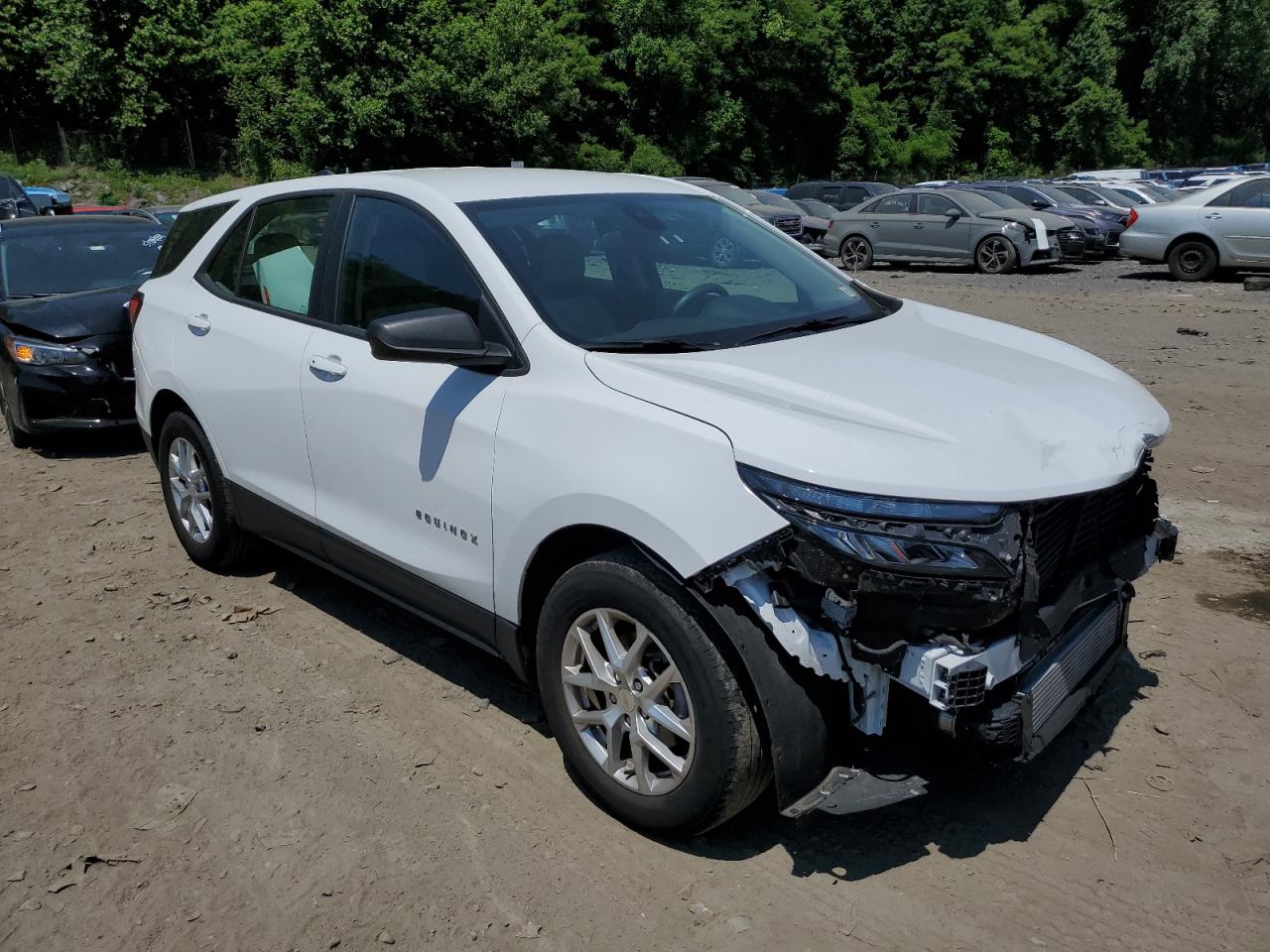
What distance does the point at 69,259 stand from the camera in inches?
337

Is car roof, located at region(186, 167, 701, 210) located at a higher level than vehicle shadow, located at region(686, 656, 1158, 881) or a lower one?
higher

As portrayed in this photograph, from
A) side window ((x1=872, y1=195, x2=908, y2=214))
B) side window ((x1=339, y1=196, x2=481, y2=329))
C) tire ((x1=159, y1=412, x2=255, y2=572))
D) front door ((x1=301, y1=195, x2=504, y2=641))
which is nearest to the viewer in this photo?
front door ((x1=301, y1=195, x2=504, y2=641))

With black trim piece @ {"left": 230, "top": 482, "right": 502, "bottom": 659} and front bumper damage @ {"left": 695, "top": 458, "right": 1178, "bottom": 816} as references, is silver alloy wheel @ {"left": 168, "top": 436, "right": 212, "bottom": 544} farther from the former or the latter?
front bumper damage @ {"left": 695, "top": 458, "right": 1178, "bottom": 816}

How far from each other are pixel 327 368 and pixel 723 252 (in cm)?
157

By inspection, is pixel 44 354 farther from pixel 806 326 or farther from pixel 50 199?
pixel 50 199

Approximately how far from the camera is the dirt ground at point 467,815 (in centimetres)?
295

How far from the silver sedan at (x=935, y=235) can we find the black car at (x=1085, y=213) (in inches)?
94.0

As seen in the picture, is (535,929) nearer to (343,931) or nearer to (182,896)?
(343,931)

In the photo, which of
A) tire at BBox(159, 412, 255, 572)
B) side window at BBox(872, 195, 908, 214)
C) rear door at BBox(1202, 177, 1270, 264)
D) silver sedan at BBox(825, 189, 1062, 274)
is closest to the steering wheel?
tire at BBox(159, 412, 255, 572)

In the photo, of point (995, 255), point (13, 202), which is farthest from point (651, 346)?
point (13, 202)

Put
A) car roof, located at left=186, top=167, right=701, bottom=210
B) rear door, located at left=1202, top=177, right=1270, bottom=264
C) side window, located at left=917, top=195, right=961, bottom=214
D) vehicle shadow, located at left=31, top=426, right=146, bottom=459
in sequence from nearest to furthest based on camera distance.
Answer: car roof, located at left=186, top=167, right=701, bottom=210, vehicle shadow, located at left=31, top=426, right=146, bottom=459, rear door, located at left=1202, top=177, right=1270, bottom=264, side window, located at left=917, top=195, right=961, bottom=214

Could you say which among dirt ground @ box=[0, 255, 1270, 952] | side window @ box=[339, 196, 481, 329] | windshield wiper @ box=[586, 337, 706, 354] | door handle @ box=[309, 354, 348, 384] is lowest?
dirt ground @ box=[0, 255, 1270, 952]

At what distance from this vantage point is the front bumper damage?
8.90ft

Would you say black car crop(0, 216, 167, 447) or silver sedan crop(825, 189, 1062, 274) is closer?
black car crop(0, 216, 167, 447)
